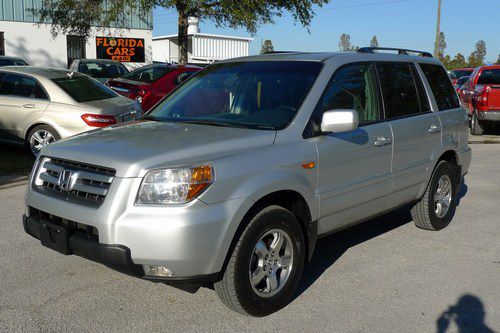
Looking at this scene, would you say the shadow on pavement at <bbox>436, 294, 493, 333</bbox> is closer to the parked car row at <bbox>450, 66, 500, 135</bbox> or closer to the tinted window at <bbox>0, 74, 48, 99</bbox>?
the tinted window at <bbox>0, 74, 48, 99</bbox>

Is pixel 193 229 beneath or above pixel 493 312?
above

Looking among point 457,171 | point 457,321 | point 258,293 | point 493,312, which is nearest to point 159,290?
point 258,293

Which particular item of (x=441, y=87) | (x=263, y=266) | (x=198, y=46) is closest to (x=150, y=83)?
(x=441, y=87)

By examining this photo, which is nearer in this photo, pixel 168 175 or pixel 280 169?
pixel 168 175

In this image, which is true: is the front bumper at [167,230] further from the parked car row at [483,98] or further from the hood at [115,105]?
the parked car row at [483,98]

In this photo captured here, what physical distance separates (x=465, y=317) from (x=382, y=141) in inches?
61.5

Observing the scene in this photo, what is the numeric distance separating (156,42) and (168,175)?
1636 inches

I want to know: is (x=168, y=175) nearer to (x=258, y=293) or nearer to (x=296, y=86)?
(x=258, y=293)

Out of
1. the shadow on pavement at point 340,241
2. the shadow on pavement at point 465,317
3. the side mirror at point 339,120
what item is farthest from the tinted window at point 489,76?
the side mirror at point 339,120

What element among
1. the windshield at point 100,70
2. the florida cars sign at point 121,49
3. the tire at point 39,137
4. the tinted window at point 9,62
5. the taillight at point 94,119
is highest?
the florida cars sign at point 121,49

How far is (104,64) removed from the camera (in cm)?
1769

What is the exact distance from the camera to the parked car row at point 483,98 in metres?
13.6

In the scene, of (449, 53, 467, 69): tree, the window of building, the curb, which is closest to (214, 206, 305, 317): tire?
the curb

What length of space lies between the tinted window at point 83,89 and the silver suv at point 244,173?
4581mm
